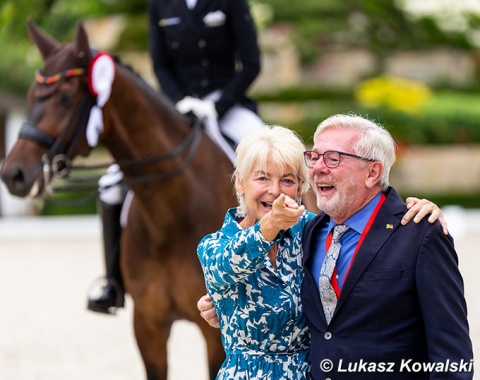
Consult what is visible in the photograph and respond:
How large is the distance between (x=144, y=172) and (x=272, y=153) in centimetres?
242

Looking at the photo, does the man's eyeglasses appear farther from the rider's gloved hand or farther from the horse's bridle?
the rider's gloved hand

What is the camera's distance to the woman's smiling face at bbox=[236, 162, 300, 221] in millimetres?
3107

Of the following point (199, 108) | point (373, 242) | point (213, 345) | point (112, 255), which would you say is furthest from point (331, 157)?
point (112, 255)

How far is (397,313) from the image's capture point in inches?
119

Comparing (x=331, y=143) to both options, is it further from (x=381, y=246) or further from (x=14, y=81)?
(x=14, y=81)

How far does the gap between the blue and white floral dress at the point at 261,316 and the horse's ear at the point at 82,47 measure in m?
2.53

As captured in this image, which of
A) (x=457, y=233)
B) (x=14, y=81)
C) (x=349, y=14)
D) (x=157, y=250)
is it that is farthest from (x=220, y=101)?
(x=349, y=14)

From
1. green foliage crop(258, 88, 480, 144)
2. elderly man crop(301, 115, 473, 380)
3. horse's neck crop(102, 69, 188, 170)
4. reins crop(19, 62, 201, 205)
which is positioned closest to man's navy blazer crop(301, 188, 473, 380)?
elderly man crop(301, 115, 473, 380)

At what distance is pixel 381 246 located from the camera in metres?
3.07

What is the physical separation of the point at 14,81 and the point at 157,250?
21.2 meters

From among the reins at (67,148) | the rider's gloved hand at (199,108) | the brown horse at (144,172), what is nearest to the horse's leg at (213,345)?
the brown horse at (144,172)

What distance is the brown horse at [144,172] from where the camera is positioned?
527 centimetres

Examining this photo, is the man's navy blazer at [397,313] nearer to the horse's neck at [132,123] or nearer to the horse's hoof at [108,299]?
the horse's neck at [132,123]

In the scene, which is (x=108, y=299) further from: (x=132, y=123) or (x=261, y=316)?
(x=261, y=316)
